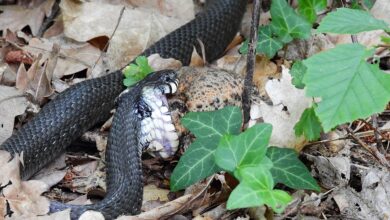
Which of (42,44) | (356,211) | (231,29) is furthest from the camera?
(231,29)

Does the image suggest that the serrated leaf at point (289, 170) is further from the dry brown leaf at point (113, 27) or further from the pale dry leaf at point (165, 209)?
the dry brown leaf at point (113, 27)

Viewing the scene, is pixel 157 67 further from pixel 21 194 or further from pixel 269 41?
pixel 21 194

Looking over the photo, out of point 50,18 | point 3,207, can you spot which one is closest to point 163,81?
Answer: point 3,207

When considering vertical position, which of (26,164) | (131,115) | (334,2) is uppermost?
(334,2)

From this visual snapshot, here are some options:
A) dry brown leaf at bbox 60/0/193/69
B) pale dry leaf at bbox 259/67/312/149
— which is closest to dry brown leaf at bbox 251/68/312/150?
pale dry leaf at bbox 259/67/312/149

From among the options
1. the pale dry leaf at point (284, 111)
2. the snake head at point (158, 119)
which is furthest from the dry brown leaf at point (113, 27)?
the pale dry leaf at point (284, 111)

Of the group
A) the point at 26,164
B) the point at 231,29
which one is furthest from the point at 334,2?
the point at 26,164

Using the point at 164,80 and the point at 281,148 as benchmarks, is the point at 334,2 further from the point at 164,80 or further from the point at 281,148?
the point at 281,148

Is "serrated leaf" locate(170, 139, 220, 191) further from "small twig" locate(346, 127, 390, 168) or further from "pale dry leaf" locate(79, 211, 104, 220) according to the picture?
"small twig" locate(346, 127, 390, 168)
